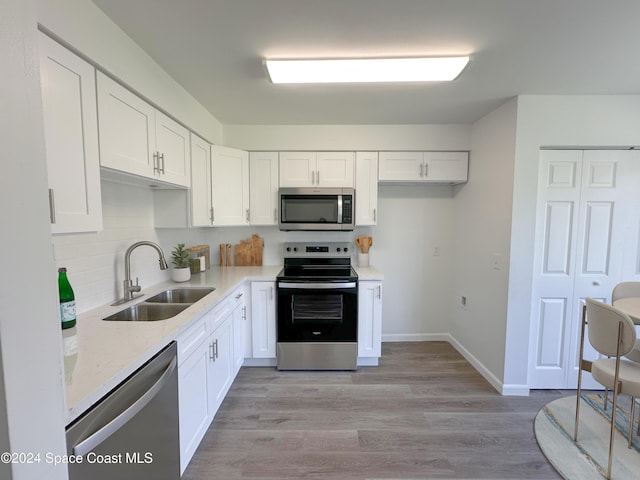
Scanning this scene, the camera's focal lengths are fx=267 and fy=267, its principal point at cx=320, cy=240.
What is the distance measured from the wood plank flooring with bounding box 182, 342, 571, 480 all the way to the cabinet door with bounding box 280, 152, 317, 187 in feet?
6.17

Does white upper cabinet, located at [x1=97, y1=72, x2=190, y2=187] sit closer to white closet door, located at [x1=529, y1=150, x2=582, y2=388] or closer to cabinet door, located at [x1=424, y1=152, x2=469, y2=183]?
cabinet door, located at [x1=424, y1=152, x2=469, y2=183]

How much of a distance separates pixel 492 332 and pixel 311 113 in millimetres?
2534

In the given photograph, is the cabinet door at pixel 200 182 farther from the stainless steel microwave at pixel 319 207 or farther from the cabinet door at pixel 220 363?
the cabinet door at pixel 220 363

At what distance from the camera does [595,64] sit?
1.68 metres

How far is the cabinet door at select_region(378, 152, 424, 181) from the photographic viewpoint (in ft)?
9.09

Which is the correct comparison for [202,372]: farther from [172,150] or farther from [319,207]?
[319,207]

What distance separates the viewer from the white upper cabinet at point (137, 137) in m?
1.29

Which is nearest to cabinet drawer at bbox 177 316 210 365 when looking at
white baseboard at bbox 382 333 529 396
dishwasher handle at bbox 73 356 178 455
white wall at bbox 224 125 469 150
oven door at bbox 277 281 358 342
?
dishwasher handle at bbox 73 356 178 455

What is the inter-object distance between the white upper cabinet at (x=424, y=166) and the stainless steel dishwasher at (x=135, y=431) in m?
2.42

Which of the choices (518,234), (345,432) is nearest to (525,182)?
(518,234)

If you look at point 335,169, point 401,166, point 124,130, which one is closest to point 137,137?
point 124,130

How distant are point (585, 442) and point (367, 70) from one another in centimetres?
276

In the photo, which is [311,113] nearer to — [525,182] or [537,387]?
[525,182]

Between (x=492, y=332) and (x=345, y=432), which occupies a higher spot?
(x=492, y=332)
